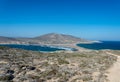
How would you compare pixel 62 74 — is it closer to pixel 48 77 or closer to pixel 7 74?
pixel 48 77

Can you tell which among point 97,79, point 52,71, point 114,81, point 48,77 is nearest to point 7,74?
point 48,77

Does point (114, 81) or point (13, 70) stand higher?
point (13, 70)

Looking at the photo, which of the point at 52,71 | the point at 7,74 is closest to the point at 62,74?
the point at 52,71

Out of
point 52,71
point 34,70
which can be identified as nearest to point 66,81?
point 52,71

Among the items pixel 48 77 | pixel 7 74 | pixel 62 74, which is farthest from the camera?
pixel 62 74

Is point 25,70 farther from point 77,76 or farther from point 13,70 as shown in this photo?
point 77,76

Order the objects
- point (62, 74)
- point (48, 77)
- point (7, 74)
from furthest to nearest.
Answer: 1. point (62, 74)
2. point (48, 77)
3. point (7, 74)

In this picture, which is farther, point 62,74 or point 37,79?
point 62,74

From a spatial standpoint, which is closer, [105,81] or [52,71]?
[105,81]
